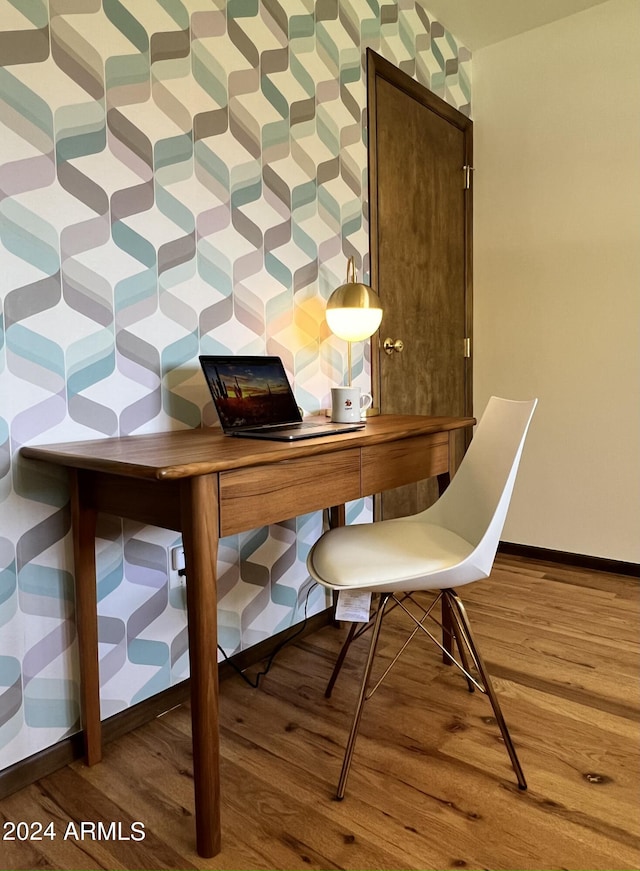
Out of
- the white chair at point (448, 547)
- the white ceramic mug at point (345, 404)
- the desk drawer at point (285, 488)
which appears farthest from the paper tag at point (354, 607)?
the white ceramic mug at point (345, 404)

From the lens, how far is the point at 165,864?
116cm

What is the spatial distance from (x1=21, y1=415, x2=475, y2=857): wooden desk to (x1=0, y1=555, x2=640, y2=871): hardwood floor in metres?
0.14

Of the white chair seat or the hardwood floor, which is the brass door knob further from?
the hardwood floor

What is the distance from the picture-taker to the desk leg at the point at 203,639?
1129 mm

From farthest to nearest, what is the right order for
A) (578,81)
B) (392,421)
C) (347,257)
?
(578,81) → (347,257) → (392,421)

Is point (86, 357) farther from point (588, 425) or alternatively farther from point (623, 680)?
point (588, 425)

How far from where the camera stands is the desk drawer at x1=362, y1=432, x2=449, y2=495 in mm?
1593

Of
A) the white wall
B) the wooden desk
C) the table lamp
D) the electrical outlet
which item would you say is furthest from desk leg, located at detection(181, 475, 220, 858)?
the white wall

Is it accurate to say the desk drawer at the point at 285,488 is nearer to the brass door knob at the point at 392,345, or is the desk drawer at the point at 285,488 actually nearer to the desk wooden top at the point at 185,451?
the desk wooden top at the point at 185,451

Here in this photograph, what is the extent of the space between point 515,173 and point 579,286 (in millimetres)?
636

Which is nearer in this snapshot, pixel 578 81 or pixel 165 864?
pixel 165 864

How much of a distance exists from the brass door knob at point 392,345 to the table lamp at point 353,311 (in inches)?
19.6

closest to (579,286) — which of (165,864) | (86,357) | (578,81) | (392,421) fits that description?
(578,81)

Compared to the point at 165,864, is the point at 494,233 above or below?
above
